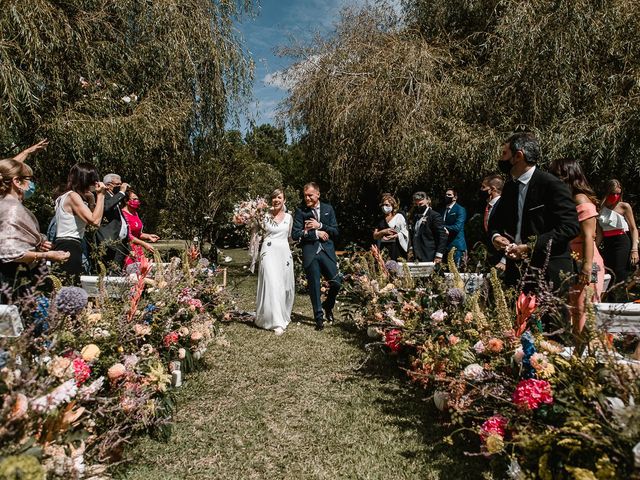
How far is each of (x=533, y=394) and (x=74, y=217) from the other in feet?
12.8

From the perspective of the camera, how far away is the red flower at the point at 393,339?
381cm

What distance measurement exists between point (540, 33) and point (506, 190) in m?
6.54

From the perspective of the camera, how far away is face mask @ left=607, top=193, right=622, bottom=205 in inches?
220

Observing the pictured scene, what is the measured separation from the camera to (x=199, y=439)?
2822 mm

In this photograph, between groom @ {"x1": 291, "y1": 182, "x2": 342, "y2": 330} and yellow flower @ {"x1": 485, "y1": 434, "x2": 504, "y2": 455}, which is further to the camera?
groom @ {"x1": 291, "y1": 182, "x2": 342, "y2": 330}

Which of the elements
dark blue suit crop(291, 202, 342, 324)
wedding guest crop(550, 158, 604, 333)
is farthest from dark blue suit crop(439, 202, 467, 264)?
wedding guest crop(550, 158, 604, 333)

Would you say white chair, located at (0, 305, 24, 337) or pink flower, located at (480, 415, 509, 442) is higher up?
white chair, located at (0, 305, 24, 337)

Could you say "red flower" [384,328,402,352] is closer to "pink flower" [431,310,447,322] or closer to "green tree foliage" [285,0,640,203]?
"pink flower" [431,310,447,322]

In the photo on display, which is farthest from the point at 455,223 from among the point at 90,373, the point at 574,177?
the point at 90,373

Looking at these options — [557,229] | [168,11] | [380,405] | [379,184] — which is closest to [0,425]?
[380,405]

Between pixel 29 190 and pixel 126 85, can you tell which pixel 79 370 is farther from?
pixel 126 85

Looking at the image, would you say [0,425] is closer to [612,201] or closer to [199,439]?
[199,439]

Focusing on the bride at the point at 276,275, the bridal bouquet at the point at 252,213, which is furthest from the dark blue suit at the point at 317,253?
the bridal bouquet at the point at 252,213

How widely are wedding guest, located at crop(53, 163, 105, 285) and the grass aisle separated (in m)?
1.51
